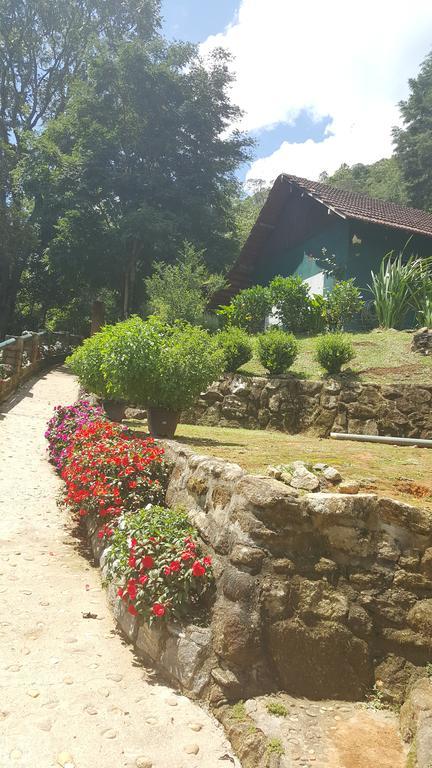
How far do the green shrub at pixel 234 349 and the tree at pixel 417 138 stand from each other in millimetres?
25240

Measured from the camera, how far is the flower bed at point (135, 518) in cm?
388

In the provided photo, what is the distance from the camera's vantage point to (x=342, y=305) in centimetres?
1406

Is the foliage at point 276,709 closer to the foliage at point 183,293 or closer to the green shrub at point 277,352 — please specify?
the green shrub at point 277,352

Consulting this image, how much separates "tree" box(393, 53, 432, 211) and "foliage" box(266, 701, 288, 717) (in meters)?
32.9

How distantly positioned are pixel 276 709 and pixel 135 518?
1.89 m

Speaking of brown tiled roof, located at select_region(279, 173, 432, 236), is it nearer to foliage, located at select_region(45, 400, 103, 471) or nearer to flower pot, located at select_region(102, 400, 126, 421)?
flower pot, located at select_region(102, 400, 126, 421)

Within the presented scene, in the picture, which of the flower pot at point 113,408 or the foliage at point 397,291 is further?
the foliage at point 397,291

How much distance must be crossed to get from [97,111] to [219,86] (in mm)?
5843

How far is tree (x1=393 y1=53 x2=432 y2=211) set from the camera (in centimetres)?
3116

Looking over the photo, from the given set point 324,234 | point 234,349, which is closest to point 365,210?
point 324,234

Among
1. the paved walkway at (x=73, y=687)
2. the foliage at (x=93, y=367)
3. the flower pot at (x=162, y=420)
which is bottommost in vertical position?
the paved walkway at (x=73, y=687)

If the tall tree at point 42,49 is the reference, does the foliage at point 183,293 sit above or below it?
below

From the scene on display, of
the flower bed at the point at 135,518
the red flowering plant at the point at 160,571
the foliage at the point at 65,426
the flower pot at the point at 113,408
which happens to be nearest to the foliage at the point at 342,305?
the flower pot at the point at 113,408

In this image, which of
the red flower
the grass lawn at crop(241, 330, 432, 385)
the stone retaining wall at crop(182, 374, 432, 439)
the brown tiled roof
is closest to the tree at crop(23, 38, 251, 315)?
the brown tiled roof
